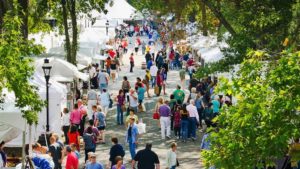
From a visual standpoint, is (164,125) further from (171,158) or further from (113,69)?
(113,69)

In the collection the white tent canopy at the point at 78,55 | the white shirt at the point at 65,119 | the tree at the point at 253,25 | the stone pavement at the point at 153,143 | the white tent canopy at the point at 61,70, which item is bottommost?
the stone pavement at the point at 153,143

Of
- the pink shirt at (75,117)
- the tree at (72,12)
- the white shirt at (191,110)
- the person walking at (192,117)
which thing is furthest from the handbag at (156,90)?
the pink shirt at (75,117)

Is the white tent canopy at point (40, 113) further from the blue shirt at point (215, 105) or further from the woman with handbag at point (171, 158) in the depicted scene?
the blue shirt at point (215, 105)

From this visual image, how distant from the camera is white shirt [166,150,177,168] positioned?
64.7 feet

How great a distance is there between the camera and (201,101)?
2852 cm

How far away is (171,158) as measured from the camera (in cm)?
1973

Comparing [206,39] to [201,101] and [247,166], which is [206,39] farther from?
[247,166]

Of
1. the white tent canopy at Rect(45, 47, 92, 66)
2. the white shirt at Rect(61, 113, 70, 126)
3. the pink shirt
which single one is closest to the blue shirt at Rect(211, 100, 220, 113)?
the pink shirt

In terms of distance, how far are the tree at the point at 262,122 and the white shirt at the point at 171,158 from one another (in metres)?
7.80

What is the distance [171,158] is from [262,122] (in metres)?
8.55

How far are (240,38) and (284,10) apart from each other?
1.59 metres

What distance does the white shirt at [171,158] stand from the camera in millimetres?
19734

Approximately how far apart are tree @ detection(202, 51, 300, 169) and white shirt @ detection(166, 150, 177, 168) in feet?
25.6

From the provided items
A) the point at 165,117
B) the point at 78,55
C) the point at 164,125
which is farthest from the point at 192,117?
the point at 78,55
